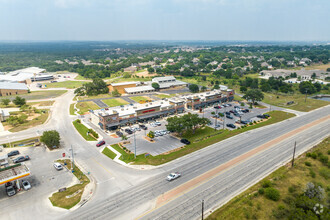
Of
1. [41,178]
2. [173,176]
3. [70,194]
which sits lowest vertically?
[41,178]

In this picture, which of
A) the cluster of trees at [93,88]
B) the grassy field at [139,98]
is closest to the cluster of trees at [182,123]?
the grassy field at [139,98]

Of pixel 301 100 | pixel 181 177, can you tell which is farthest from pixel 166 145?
pixel 301 100

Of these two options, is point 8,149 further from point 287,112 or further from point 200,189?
point 287,112

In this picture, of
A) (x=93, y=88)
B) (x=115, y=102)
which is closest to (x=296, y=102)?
(x=115, y=102)

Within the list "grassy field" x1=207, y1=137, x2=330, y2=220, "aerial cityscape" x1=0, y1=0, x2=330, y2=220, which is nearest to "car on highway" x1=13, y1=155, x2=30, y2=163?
"aerial cityscape" x1=0, y1=0, x2=330, y2=220

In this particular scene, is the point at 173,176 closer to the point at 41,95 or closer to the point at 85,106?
the point at 85,106

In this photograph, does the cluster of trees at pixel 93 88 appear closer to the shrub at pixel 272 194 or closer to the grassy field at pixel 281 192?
the grassy field at pixel 281 192

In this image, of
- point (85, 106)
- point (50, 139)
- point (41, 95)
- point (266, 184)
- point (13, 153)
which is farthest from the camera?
point (41, 95)
